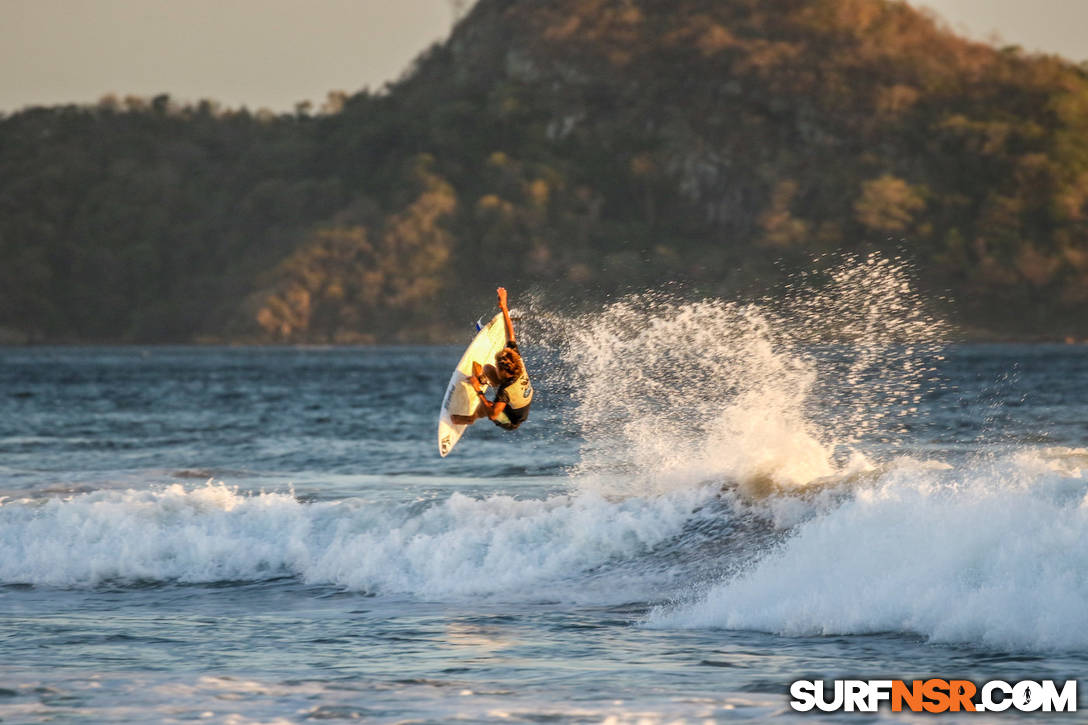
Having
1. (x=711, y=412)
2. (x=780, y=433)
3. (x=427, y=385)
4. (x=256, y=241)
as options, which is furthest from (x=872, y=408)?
(x=256, y=241)

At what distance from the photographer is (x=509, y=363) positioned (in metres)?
17.2

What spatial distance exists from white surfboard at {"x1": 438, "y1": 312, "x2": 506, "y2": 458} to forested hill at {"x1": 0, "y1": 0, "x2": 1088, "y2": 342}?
404 ft

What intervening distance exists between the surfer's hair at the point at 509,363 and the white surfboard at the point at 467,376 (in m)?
0.42

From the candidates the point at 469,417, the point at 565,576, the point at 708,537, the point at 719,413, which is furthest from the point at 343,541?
the point at 719,413

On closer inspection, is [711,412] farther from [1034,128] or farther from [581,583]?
[1034,128]

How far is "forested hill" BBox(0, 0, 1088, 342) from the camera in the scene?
160 meters

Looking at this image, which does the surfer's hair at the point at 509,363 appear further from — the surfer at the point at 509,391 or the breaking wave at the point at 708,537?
the breaking wave at the point at 708,537

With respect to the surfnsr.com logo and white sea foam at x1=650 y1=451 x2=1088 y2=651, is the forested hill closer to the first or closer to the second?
white sea foam at x1=650 y1=451 x2=1088 y2=651

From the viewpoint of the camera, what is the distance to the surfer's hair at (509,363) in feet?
56.5

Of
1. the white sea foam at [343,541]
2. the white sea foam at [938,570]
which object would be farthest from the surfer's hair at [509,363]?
the white sea foam at [938,570]

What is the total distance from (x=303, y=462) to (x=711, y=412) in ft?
35.0

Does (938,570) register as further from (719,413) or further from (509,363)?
(719,413)

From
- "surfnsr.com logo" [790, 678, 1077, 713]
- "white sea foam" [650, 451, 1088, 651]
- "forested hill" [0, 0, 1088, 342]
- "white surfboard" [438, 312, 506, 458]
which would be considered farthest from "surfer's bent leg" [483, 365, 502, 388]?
"forested hill" [0, 0, 1088, 342]

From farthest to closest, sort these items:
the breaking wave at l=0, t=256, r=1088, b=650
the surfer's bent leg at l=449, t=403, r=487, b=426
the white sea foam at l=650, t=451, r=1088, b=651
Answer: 1. the surfer's bent leg at l=449, t=403, r=487, b=426
2. the breaking wave at l=0, t=256, r=1088, b=650
3. the white sea foam at l=650, t=451, r=1088, b=651
